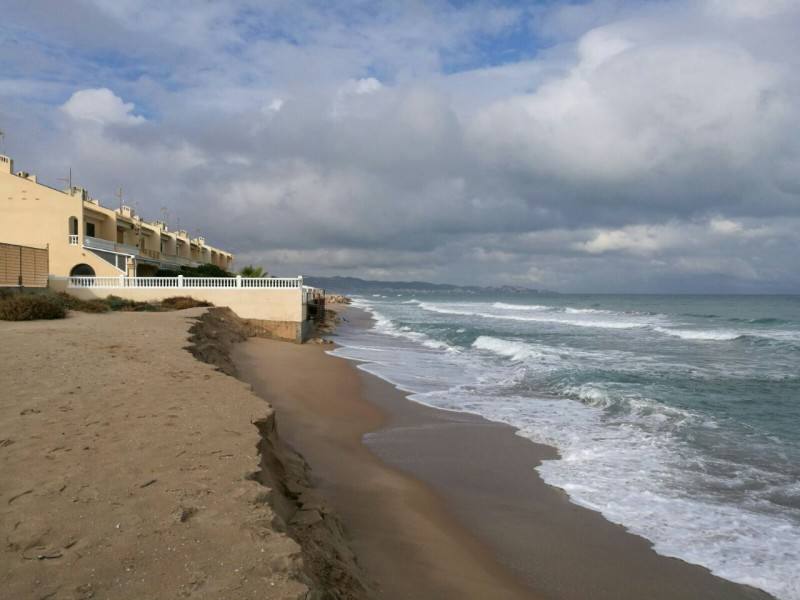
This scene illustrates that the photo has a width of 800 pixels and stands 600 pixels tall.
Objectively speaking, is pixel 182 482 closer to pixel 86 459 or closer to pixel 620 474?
pixel 86 459

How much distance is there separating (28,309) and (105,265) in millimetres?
12551

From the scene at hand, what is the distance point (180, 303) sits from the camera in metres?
22.2

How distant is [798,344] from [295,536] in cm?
3309

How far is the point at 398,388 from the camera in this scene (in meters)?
14.8

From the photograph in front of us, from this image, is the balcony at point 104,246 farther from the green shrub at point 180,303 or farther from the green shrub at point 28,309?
the green shrub at point 28,309

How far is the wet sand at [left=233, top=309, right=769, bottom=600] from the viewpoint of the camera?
5102 mm

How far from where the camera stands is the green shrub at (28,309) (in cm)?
1567

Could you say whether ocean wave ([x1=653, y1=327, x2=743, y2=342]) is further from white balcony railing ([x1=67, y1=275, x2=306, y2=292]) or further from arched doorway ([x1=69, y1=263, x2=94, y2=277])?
arched doorway ([x1=69, y1=263, x2=94, y2=277])

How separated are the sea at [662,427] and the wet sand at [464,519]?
45 cm

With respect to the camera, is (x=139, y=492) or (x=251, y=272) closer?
(x=139, y=492)

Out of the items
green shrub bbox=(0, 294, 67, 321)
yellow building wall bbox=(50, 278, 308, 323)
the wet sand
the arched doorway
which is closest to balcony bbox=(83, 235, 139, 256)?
the arched doorway

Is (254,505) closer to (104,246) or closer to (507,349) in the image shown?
(507,349)

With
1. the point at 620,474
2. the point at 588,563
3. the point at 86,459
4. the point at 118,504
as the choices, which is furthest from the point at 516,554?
the point at 86,459

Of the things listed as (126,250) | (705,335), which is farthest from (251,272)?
(705,335)
